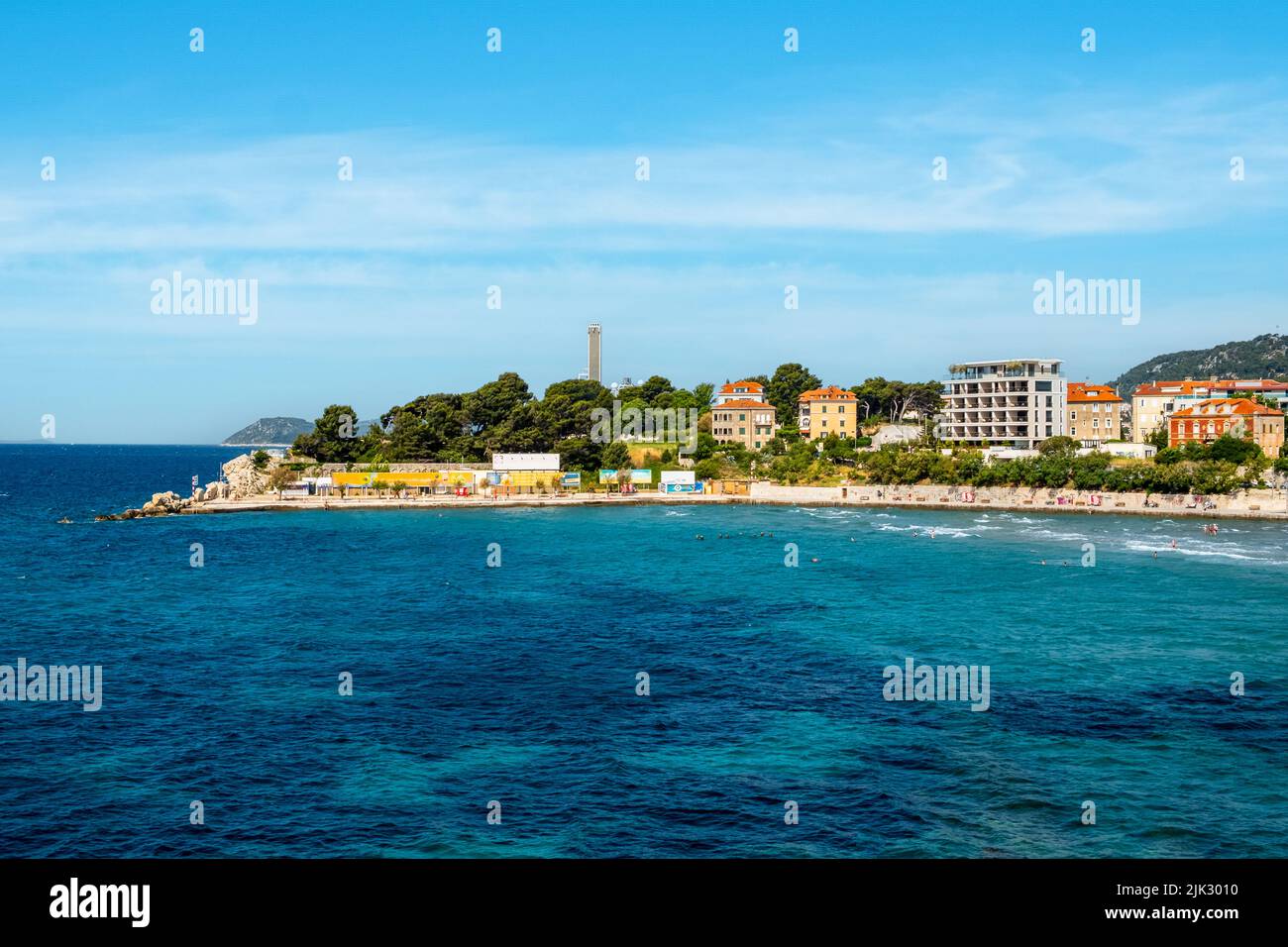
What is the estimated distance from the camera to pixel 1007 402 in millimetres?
118125

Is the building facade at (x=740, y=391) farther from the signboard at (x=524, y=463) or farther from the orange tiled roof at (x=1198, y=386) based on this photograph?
the orange tiled roof at (x=1198, y=386)

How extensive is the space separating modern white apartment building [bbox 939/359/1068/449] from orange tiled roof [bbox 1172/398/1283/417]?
45.8 feet

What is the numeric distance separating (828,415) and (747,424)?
11.2 metres

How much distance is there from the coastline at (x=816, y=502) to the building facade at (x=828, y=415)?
74.6ft

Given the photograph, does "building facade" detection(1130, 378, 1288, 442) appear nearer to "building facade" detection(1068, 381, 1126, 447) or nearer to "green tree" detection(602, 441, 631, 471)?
"building facade" detection(1068, 381, 1126, 447)

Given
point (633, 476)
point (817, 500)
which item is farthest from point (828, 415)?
point (633, 476)

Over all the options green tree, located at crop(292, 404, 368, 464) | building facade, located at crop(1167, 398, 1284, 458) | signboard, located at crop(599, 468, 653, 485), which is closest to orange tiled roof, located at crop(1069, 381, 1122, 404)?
building facade, located at crop(1167, 398, 1284, 458)

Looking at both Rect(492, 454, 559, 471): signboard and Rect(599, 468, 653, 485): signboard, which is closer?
Rect(492, 454, 559, 471): signboard

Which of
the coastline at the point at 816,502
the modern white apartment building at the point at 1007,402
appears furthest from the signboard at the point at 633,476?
the modern white apartment building at the point at 1007,402

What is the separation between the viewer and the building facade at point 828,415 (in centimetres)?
12812

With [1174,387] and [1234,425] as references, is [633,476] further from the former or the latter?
[1174,387]

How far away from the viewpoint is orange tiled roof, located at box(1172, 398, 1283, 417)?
103881 mm
